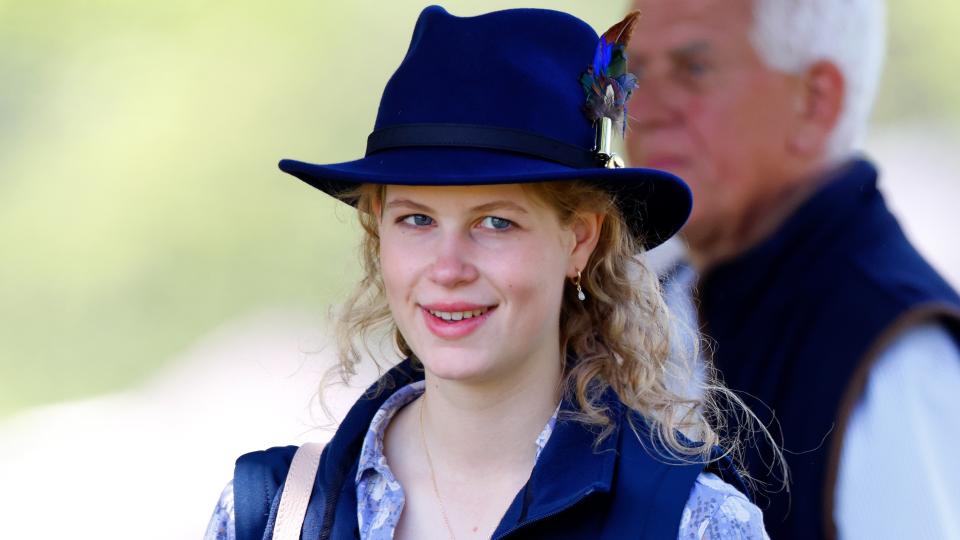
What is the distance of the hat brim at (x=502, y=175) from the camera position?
1.93 m

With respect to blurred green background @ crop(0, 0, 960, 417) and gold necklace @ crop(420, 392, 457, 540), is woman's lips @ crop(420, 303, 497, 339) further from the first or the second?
blurred green background @ crop(0, 0, 960, 417)

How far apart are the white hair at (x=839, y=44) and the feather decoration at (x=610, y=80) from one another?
1199 millimetres

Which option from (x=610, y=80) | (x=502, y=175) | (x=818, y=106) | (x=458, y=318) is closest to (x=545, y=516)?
(x=458, y=318)

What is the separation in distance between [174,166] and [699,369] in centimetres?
181

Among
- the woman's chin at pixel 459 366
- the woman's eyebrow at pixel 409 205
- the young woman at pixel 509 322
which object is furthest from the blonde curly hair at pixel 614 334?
the woman's chin at pixel 459 366

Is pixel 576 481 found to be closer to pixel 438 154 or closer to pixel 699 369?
pixel 438 154

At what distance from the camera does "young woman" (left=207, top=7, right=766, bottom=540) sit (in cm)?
200

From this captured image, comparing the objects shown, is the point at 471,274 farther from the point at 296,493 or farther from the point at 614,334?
the point at 296,493

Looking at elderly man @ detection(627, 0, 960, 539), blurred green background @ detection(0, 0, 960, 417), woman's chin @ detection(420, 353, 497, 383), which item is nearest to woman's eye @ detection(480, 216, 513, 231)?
woman's chin @ detection(420, 353, 497, 383)

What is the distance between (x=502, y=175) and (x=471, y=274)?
0.64 ft

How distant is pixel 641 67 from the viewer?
346 cm

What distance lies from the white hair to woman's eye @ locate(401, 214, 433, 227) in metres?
1.59

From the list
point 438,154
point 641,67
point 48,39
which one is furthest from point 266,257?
point 438,154

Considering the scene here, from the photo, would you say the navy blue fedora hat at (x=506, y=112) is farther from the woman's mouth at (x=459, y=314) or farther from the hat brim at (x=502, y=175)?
the woman's mouth at (x=459, y=314)
